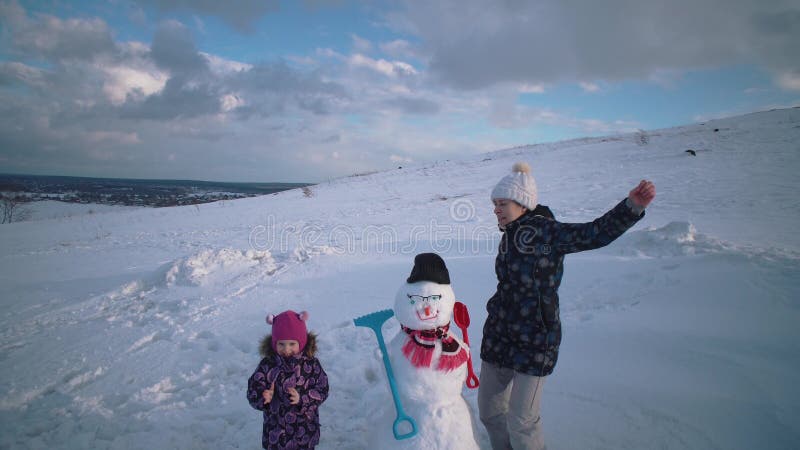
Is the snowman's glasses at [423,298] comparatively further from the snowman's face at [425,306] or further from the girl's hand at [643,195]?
the girl's hand at [643,195]

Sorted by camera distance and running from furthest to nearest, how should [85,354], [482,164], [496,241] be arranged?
1. [482,164]
2. [496,241]
3. [85,354]

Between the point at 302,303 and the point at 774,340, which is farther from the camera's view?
the point at 302,303

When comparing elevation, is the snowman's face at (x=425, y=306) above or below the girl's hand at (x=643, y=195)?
below

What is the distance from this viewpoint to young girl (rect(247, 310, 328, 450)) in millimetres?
2131

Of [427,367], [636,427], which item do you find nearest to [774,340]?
[636,427]

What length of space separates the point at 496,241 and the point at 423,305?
4972mm

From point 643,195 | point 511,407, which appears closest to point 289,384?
point 511,407

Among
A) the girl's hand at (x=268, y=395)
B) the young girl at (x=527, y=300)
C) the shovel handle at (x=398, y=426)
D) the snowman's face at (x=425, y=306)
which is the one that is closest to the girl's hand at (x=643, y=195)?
the young girl at (x=527, y=300)

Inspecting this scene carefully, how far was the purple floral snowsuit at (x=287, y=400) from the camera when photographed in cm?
215

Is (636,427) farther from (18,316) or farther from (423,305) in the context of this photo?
Answer: (18,316)

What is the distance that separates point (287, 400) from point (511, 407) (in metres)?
1.39

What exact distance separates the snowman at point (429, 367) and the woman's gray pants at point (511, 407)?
0.90 feet

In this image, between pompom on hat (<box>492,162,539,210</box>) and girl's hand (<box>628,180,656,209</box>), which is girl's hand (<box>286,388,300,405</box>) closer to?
pompom on hat (<box>492,162,539,210</box>)

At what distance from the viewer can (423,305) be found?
1966 mm
